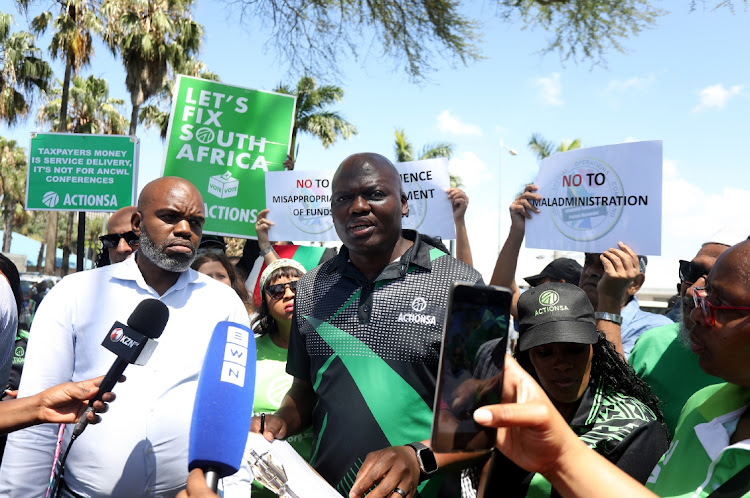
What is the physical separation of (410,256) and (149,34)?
21.3m

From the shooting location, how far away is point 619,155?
3955 millimetres

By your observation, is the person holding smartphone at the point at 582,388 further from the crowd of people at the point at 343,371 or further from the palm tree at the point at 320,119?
the palm tree at the point at 320,119

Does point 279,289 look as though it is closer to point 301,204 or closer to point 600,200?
point 301,204

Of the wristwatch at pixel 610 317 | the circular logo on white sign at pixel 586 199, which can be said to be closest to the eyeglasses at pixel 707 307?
the wristwatch at pixel 610 317

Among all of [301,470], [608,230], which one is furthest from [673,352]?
[301,470]

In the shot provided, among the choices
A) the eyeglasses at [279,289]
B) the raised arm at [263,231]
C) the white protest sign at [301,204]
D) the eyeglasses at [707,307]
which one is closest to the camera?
the eyeglasses at [707,307]

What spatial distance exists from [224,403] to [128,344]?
65 centimetres

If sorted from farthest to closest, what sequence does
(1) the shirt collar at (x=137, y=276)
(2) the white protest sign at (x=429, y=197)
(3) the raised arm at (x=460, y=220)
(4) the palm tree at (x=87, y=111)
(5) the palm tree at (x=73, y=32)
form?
(4) the palm tree at (x=87, y=111) < (5) the palm tree at (x=73, y=32) < (2) the white protest sign at (x=429, y=197) < (3) the raised arm at (x=460, y=220) < (1) the shirt collar at (x=137, y=276)

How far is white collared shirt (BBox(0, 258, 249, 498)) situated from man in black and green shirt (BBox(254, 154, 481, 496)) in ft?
1.25

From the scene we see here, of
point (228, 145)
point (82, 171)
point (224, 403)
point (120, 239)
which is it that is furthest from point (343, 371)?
point (82, 171)

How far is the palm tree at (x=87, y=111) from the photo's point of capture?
31062 millimetres

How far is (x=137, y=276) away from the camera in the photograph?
280 cm

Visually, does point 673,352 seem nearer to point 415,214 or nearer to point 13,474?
point 415,214

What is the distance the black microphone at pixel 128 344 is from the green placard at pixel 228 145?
3.68 m
